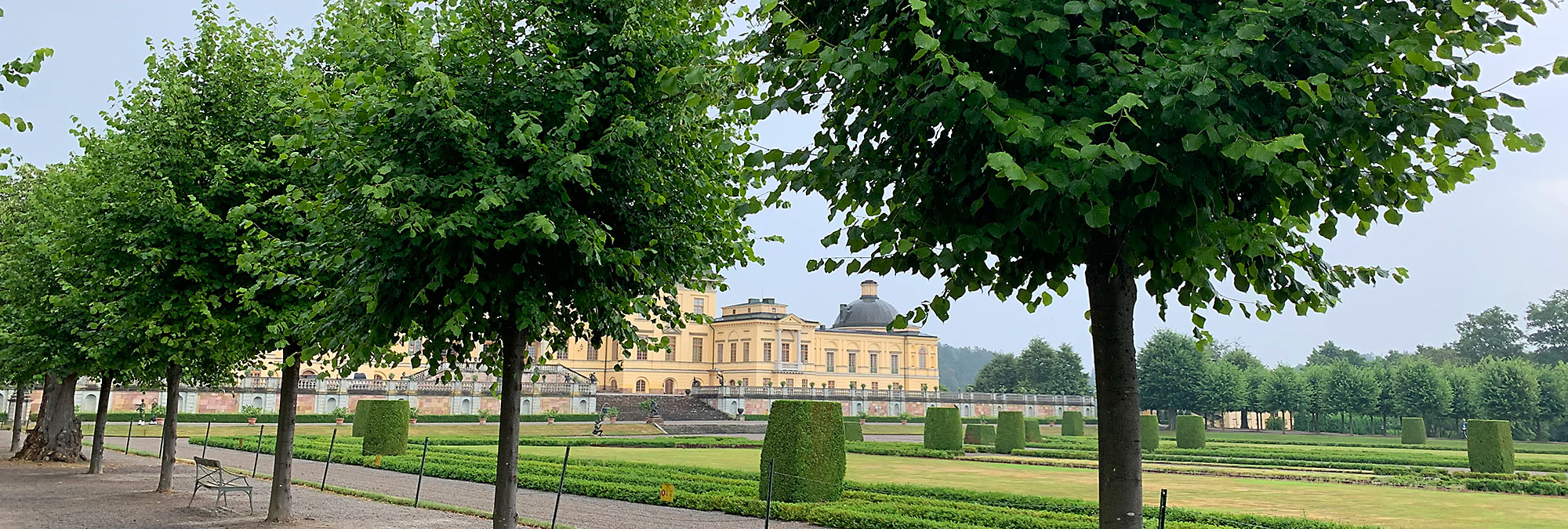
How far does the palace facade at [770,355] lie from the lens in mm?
79750

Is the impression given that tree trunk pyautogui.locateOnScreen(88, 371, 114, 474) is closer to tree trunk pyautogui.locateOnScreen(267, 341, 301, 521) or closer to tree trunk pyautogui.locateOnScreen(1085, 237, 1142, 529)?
tree trunk pyautogui.locateOnScreen(267, 341, 301, 521)

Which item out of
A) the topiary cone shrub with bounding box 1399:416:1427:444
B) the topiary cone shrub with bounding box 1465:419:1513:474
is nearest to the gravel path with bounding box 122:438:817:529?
the topiary cone shrub with bounding box 1465:419:1513:474

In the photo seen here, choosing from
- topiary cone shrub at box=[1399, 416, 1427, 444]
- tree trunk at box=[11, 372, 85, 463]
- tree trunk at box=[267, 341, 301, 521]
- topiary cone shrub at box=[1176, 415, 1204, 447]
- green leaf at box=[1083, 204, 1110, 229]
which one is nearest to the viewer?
green leaf at box=[1083, 204, 1110, 229]

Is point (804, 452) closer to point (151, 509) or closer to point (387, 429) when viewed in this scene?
point (151, 509)

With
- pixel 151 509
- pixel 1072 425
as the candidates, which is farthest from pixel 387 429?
pixel 1072 425

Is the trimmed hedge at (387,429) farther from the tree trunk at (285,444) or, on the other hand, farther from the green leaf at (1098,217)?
the green leaf at (1098,217)

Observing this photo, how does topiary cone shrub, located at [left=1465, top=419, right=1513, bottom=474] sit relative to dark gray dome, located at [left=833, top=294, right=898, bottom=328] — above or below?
below

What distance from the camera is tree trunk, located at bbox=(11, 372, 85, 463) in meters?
20.8

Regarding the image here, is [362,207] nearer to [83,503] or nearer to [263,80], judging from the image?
[263,80]

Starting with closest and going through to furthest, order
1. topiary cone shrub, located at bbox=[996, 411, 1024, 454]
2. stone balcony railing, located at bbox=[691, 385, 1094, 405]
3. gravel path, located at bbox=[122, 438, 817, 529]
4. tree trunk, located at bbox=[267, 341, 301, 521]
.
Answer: tree trunk, located at bbox=[267, 341, 301, 521]
gravel path, located at bbox=[122, 438, 817, 529]
topiary cone shrub, located at bbox=[996, 411, 1024, 454]
stone balcony railing, located at bbox=[691, 385, 1094, 405]

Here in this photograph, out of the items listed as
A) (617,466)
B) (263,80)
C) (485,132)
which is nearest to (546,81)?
(485,132)

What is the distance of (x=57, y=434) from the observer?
21.0m

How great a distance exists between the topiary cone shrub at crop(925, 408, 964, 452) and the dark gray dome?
56.9 metres

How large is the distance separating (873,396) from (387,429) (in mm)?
50595
